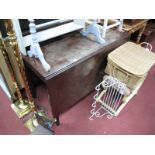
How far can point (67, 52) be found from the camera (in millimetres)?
1242

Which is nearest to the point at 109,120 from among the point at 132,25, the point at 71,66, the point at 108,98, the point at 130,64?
the point at 108,98

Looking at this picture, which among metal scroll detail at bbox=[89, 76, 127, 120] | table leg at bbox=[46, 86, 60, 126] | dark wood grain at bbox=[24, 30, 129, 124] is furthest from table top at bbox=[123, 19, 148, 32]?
table leg at bbox=[46, 86, 60, 126]

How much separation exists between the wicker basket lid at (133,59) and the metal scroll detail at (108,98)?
0.17 meters

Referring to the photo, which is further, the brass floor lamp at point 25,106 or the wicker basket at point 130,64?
the wicker basket at point 130,64

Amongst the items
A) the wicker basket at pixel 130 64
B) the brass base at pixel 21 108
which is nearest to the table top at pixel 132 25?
the wicker basket at pixel 130 64

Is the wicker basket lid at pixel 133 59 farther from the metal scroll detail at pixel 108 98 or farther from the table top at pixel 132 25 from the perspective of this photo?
the table top at pixel 132 25

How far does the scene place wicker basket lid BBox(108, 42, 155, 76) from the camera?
1298mm

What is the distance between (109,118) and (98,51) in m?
0.69

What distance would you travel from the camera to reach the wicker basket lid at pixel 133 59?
4.26ft

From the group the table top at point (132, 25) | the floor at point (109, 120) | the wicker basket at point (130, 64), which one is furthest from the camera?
the table top at point (132, 25)

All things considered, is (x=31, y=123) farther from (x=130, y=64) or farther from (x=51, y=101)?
(x=130, y=64)

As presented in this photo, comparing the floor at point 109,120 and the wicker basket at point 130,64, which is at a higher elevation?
the wicker basket at point 130,64

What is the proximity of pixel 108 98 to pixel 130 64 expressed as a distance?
1.73 ft

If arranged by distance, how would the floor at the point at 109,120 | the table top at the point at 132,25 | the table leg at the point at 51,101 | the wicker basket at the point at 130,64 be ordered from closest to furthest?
1. the table leg at the point at 51,101
2. the wicker basket at the point at 130,64
3. the floor at the point at 109,120
4. the table top at the point at 132,25
